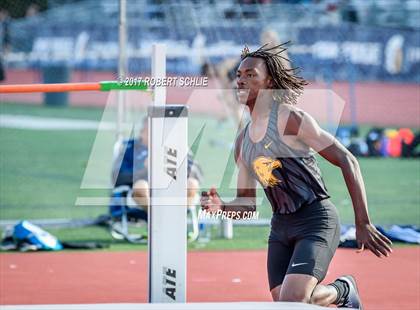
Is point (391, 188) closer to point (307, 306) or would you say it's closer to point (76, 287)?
point (76, 287)

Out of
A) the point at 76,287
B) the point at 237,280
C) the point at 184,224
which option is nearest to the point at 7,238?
the point at 76,287

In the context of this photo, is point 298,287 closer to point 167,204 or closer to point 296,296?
point 296,296

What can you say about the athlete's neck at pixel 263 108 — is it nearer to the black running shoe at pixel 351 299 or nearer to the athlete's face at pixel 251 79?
the athlete's face at pixel 251 79

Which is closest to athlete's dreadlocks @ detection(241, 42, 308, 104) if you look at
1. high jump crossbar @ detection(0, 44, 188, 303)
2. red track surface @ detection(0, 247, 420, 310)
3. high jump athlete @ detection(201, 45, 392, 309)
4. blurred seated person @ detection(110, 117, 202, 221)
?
high jump athlete @ detection(201, 45, 392, 309)

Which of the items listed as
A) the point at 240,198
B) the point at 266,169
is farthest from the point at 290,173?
the point at 240,198

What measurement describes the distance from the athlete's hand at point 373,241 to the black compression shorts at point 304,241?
35 centimetres

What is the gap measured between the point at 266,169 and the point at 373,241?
33.1 inches

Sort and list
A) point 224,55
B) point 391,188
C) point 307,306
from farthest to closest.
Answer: point 224,55 → point 391,188 → point 307,306

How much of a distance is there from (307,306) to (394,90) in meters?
21.8

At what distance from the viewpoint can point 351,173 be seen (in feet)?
18.2

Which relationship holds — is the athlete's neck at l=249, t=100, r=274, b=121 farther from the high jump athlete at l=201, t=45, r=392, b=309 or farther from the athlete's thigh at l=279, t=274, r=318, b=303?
the athlete's thigh at l=279, t=274, r=318, b=303

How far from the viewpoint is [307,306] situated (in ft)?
15.8

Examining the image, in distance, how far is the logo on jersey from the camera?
5922 mm

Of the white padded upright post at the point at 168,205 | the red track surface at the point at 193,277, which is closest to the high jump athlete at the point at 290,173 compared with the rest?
the white padded upright post at the point at 168,205
